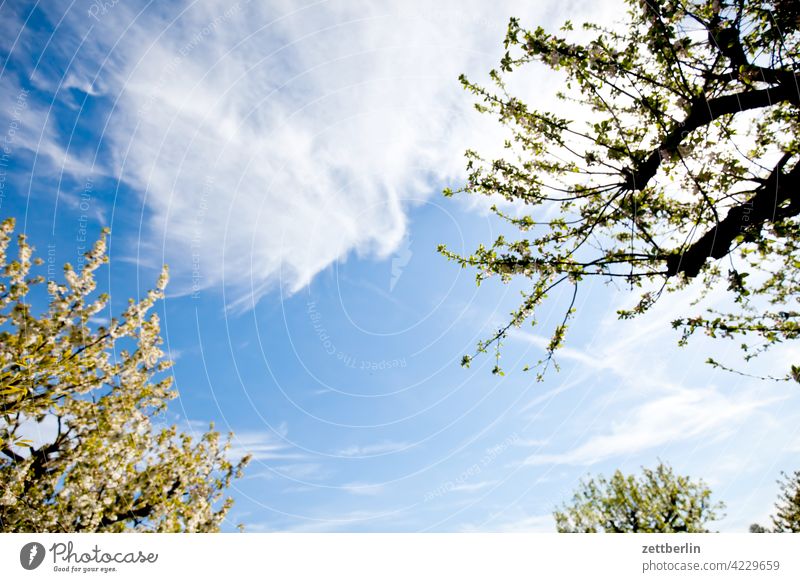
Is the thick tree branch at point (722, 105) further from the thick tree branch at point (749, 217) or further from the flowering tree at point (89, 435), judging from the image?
the flowering tree at point (89, 435)

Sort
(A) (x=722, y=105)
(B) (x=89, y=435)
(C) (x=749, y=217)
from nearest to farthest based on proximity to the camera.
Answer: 1. (A) (x=722, y=105)
2. (C) (x=749, y=217)
3. (B) (x=89, y=435)

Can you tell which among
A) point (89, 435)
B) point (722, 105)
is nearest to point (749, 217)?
point (722, 105)

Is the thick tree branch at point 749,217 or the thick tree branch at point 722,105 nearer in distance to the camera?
the thick tree branch at point 722,105

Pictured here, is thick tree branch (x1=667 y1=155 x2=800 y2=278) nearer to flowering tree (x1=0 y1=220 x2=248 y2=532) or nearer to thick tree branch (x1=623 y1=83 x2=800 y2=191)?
thick tree branch (x1=623 y1=83 x2=800 y2=191)

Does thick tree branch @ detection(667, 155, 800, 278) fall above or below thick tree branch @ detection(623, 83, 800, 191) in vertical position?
below

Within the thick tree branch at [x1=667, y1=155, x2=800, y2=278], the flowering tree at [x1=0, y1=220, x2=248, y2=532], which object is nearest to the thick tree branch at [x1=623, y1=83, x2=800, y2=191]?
the thick tree branch at [x1=667, y1=155, x2=800, y2=278]

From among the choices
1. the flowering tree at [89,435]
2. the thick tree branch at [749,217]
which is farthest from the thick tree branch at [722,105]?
the flowering tree at [89,435]

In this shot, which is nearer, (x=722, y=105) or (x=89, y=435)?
(x=722, y=105)

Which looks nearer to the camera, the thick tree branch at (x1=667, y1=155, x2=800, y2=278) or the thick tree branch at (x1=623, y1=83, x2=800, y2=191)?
the thick tree branch at (x1=623, y1=83, x2=800, y2=191)

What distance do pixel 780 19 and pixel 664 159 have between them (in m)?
1.94

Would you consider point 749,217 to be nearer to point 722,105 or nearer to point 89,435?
point 722,105

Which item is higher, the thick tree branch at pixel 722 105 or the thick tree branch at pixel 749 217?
the thick tree branch at pixel 722 105

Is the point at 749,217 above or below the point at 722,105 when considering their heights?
below

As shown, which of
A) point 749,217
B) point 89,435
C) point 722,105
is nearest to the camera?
point 722,105
